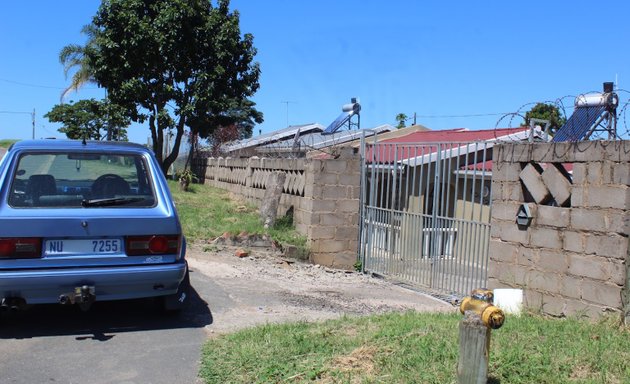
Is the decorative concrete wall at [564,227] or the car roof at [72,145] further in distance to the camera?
the decorative concrete wall at [564,227]

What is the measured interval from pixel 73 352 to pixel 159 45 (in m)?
19.0

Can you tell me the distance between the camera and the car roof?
17.7ft

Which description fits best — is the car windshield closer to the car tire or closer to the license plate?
Answer: the license plate

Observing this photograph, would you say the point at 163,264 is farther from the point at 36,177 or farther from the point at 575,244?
the point at 575,244

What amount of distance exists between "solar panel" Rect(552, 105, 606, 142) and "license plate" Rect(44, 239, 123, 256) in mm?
4738

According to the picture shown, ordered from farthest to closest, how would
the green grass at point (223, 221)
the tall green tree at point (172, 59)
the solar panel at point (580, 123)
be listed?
1. the tall green tree at point (172, 59)
2. the green grass at point (223, 221)
3. the solar panel at point (580, 123)

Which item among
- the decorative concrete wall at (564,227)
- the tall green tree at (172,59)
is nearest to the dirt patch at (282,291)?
the decorative concrete wall at (564,227)

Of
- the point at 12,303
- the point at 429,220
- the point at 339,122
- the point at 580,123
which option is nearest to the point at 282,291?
the point at 429,220

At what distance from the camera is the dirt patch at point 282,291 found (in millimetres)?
6238

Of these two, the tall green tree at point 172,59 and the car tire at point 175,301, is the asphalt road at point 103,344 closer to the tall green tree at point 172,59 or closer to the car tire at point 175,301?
the car tire at point 175,301

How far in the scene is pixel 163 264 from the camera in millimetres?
5066

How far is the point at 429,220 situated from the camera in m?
8.41

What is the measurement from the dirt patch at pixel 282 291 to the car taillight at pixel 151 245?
3.10 feet

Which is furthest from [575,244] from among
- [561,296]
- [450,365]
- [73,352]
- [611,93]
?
[73,352]
